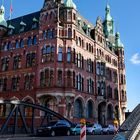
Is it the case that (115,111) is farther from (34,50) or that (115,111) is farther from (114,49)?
(34,50)

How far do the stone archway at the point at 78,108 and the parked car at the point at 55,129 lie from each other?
43.3 feet

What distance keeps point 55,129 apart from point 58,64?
1405 centimetres

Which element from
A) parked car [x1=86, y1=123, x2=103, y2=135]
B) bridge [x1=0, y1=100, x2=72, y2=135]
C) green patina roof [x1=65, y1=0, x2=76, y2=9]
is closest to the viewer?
bridge [x1=0, y1=100, x2=72, y2=135]

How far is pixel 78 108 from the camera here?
4150 cm

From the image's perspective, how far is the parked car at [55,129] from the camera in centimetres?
2564

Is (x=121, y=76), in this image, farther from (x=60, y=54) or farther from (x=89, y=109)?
(x=60, y=54)

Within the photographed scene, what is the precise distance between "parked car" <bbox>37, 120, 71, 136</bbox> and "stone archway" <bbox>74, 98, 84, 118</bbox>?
13.2 meters

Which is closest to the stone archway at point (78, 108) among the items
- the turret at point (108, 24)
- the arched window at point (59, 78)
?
the arched window at point (59, 78)

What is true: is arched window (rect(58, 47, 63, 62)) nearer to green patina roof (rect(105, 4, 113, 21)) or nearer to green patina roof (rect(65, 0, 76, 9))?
green patina roof (rect(65, 0, 76, 9))

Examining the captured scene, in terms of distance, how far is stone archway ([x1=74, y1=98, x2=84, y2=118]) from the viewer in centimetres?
4059

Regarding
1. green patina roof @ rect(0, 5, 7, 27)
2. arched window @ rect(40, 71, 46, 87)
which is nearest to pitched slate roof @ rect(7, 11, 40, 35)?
green patina roof @ rect(0, 5, 7, 27)

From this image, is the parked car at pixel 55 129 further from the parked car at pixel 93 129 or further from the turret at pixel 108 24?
the turret at pixel 108 24

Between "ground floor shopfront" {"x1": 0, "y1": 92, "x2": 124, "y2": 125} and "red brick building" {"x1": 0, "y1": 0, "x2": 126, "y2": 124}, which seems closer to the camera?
"ground floor shopfront" {"x1": 0, "y1": 92, "x2": 124, "y2": 125}

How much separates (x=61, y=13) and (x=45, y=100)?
13999 mm
